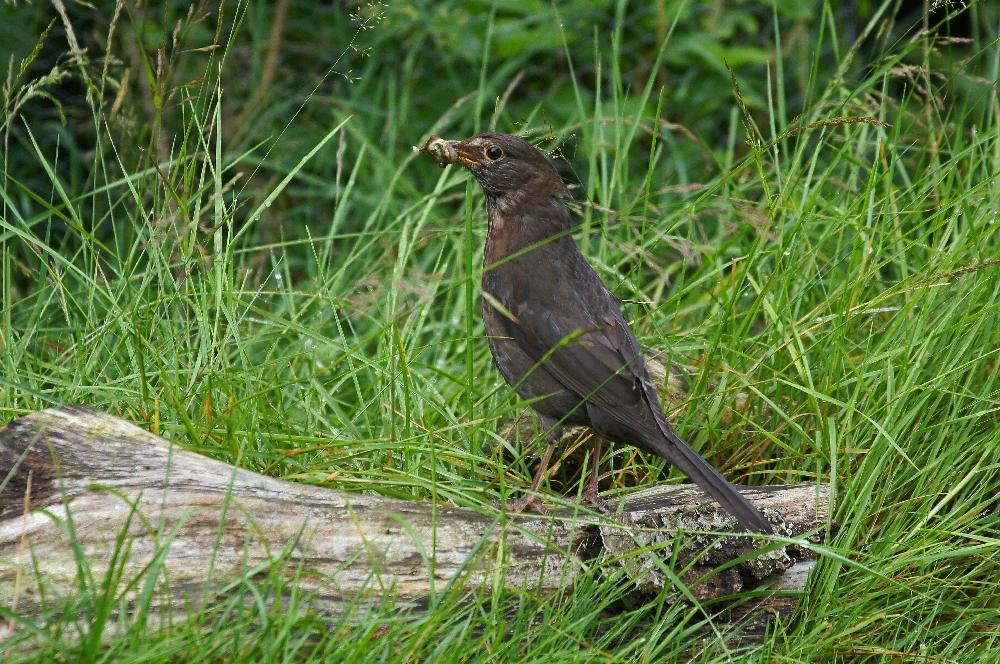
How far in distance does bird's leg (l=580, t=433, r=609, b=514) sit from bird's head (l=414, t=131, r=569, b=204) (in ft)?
2.94

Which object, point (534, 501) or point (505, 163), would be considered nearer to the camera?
point (534, 501)

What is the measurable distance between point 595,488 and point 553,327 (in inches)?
20.1

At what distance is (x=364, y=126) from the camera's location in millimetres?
5598

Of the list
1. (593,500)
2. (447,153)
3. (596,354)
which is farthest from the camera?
(447,153)

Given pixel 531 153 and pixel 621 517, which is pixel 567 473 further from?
pixel 531 153

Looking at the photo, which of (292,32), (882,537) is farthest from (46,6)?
(882,537)

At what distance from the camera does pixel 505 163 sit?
3.30 m

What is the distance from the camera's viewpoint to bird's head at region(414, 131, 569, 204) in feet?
10.8

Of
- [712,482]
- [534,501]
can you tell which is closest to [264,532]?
[534,501]

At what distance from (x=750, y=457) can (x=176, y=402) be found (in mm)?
1716

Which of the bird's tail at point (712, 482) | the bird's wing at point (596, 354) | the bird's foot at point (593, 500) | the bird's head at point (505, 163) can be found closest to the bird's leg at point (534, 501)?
the bird's foot at point (593, 500)

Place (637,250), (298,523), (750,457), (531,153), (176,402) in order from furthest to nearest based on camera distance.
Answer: (531,153) < (750,457) < (637,250) < (176,402) < (298,523)

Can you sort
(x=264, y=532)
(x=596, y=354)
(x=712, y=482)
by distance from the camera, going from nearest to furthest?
(x=264, y=532) → (x=712, y=482) → (x=596, y=354)

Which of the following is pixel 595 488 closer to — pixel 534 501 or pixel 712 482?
pixel 534 501
